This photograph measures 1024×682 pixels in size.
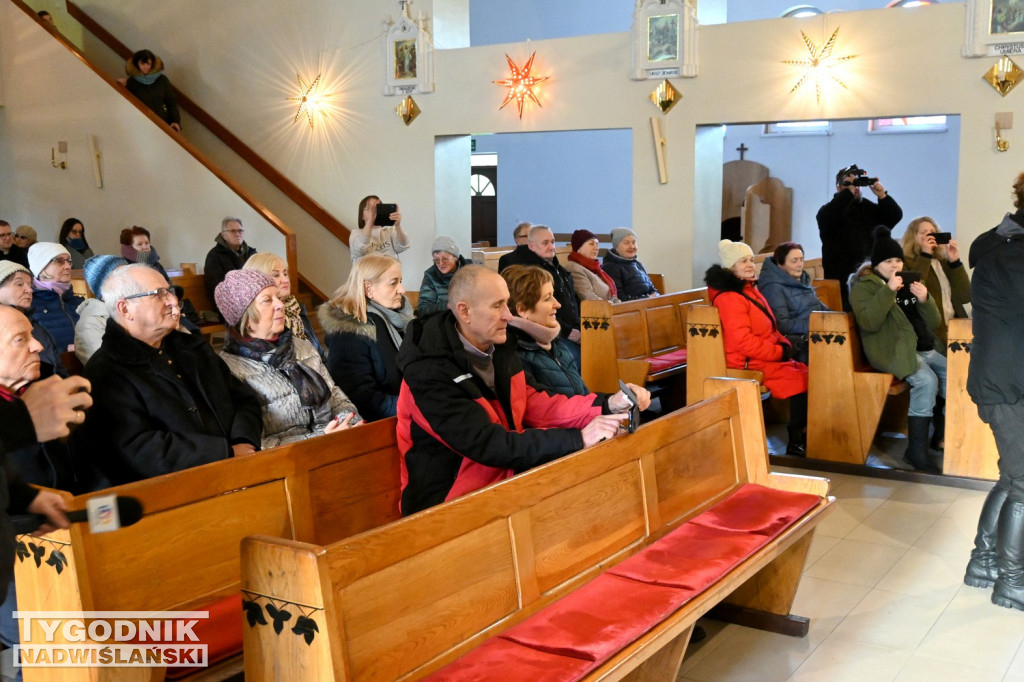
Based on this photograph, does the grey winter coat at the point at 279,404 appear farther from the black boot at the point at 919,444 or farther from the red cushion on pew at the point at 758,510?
the black boot at the point at 919,444

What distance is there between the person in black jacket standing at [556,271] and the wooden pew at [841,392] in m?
1.59

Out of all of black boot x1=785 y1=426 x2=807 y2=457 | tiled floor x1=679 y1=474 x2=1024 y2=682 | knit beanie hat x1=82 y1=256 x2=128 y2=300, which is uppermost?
knit beanie hat x1=82 y1=256 x2=128 y2=300

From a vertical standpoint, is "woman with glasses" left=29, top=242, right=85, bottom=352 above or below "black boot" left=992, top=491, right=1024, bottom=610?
above

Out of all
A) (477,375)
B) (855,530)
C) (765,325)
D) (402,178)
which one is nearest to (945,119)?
(402,178)

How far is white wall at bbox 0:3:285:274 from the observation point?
32.8 feet

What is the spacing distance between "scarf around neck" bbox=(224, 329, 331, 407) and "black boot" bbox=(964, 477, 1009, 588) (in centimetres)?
246

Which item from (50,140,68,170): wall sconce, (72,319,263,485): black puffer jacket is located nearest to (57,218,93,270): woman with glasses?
(50,140,68,170): wall sconce

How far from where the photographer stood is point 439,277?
22.8 ft

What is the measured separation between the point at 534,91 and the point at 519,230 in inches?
57.6

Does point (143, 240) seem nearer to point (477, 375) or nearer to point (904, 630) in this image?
point (477, 375)

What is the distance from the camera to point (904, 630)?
11.3 ft

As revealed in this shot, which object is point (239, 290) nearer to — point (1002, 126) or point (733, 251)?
point (733, 251)

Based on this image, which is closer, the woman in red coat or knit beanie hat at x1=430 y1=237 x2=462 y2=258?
the woman in red coat

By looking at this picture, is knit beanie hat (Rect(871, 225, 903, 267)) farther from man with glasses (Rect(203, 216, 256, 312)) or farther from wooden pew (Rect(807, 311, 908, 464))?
man with glasses (Rect(203, 216, 256, 312))
